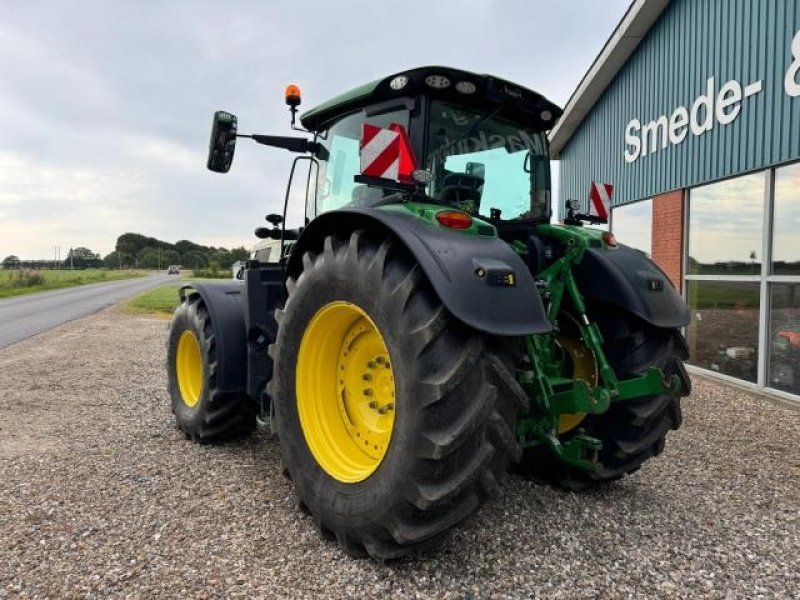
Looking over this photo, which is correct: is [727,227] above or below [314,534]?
above

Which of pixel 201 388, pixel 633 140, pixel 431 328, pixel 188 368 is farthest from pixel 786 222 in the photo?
pixel 188 368

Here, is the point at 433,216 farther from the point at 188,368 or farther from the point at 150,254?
the point at 150,254

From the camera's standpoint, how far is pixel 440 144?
310 centimetres

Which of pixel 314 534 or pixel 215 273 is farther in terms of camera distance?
pixel 215 273

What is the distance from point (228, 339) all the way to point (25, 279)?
3646cm

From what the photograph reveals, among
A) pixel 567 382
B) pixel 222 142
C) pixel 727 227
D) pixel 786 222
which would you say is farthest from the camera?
pixel 727 227

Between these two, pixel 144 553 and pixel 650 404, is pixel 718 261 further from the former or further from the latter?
pixel 144 553

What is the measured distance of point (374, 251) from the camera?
2.52 meters

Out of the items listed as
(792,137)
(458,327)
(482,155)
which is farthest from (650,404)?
(792,137)

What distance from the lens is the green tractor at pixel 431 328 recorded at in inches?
87.9

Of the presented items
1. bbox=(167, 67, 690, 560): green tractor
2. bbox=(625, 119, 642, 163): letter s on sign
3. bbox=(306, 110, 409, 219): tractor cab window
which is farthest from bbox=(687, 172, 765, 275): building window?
bbox=(306, 110, 409, 219): tractor cab window

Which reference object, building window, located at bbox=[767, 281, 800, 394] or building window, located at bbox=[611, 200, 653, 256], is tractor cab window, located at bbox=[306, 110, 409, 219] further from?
building window, located at bbox=[611, 200, 653, 256]

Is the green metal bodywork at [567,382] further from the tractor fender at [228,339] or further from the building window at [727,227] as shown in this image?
the building window at [727,227]

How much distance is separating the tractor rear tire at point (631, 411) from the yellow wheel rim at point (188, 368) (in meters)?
2.86
